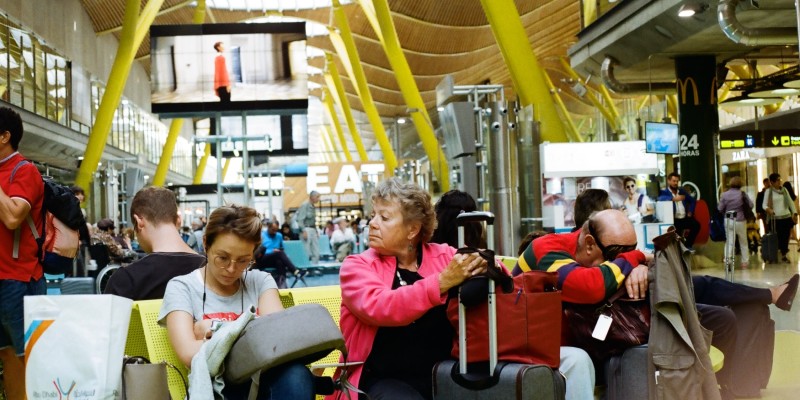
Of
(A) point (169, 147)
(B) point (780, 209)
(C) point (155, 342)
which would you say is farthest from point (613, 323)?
(A) point (169, 147)

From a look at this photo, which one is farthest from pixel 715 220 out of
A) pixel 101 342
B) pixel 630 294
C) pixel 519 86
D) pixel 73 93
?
pixel 73 93

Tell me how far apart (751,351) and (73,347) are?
3.84 meters

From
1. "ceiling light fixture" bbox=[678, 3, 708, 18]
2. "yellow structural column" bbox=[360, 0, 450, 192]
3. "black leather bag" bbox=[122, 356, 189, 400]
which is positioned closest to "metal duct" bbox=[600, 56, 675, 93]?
"ceiling light fixture" bbox=[678, 3, 708, 18]

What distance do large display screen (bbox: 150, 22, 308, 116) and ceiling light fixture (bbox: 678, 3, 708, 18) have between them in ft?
31.4

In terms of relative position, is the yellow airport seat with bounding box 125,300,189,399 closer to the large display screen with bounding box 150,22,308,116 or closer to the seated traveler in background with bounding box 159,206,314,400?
the seated traveler in background with bounding box 159,206,314,400

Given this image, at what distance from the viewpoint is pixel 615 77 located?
68.4ft

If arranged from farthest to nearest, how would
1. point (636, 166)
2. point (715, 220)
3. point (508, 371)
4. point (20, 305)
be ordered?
point (715, 220), point (636, 166), point (20, 305), point (508, 371)

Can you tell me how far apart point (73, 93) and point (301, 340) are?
101 ft

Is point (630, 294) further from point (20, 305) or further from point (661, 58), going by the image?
point (661, 58)

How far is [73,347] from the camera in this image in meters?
3.12

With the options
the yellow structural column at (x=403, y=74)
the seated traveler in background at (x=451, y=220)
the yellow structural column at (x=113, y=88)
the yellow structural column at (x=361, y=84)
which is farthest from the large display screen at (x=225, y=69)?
the yellow structural column at (x=361, y=84)

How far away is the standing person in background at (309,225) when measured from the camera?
22.5 metres

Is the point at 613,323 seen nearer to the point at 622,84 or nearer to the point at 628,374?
the point at 628,374

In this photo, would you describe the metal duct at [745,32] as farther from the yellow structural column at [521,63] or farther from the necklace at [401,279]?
the necklace at [401,279]
